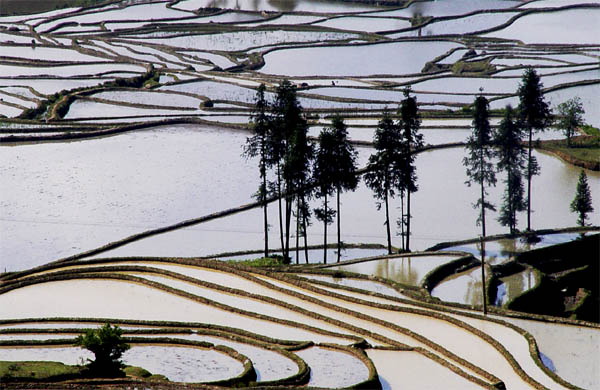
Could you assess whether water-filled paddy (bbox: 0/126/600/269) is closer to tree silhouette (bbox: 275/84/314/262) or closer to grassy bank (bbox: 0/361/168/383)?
tree silhouette (bbox: 275/84/314/262)

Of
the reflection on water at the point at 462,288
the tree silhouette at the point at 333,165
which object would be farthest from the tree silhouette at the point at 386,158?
the reflection on water at the point at 462,288

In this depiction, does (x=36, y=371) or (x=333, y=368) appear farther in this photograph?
(x=333, y=368)

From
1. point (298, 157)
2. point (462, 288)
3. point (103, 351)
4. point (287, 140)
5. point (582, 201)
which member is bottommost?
point (462, 288)

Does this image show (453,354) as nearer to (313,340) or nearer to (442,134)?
(313,340)

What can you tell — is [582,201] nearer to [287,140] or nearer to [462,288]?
[462,288]

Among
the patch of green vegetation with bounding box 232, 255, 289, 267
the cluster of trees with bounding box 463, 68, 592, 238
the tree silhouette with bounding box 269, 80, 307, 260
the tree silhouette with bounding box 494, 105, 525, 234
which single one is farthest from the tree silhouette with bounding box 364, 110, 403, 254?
the patch of green vegetation with bounding box 232, 255, 289, 267

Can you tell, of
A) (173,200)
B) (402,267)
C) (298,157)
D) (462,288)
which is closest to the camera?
(462,288)

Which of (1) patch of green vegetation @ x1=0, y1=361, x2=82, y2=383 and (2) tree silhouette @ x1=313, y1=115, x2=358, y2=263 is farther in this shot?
(2) tree silhouette @ x1=313, y1=115, x2=358, y2=263

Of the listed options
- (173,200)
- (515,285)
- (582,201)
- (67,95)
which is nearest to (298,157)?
(173,200)
